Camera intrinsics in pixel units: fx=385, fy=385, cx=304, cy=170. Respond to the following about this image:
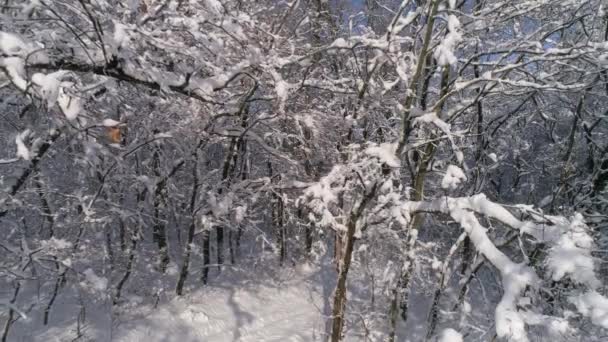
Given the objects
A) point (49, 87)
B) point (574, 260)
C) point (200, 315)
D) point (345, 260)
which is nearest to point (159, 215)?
point (200, 315)

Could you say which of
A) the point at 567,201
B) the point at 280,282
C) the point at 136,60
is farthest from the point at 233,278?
the point at 567,201

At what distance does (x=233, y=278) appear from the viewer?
10.1 metres

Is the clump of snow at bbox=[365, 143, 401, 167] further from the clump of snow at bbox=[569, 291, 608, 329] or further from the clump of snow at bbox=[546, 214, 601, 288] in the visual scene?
the clump of snow at bbox=[569, 291, 608, 329]

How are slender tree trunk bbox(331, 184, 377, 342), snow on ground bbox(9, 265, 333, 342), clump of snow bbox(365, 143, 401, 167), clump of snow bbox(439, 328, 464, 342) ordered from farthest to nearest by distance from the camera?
snow on ground bbox(9, 265, 333, 342), slender tree trunk bbox(331, 184, 377, 342), clump of snow bbox(365, 143, 401, 167), clump of snow bbox(439, 328, 464, 342)

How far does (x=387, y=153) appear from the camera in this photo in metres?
4.29

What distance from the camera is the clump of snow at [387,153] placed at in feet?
13.5

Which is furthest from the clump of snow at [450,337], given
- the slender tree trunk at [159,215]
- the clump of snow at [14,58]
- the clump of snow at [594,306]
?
the slender tree trunk at [159,215]

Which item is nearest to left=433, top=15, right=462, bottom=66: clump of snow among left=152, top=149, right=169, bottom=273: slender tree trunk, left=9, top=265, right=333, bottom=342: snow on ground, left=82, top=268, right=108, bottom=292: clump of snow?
left=82, top=268, right=108, bottom=292: clump of snow

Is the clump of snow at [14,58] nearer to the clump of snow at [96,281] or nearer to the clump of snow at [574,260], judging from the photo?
the clump of snow at [96,281]

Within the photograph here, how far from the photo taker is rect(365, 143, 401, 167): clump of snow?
13.5ft

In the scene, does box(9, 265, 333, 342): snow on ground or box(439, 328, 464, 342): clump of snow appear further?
box(9, 265, 333, 342): snow on ground

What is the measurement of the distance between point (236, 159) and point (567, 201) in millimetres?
8422

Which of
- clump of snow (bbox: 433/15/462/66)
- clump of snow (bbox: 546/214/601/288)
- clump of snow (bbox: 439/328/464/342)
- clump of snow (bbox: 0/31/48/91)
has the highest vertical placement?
clump of snow (bbox: 433/15/462/66)

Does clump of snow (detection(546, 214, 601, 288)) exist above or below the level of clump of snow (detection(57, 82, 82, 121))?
below
